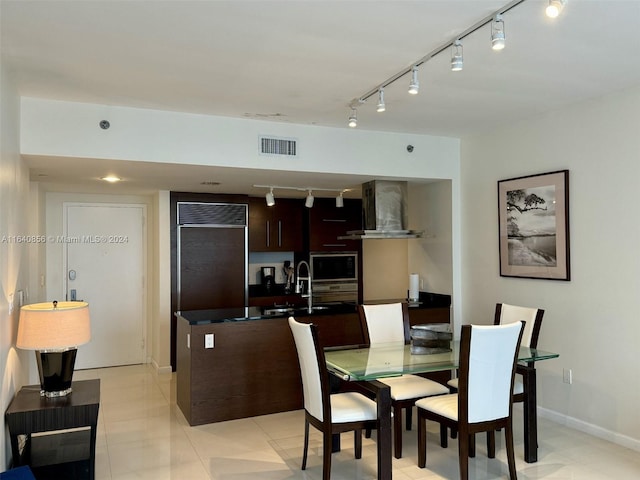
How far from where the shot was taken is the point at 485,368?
2.86 m

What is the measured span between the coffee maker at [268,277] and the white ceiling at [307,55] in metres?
3.13

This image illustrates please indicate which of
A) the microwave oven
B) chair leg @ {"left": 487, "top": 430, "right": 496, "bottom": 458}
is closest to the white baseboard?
chair leg @ {"left": 487, "top": 430, "right": 496, "bottom": 458}

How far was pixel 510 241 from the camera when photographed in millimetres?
4484

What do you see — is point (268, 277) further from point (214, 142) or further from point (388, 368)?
point (388, 368)

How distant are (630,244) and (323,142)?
2566 millimetres

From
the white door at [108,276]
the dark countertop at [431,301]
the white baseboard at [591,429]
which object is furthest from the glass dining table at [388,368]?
the white door at [108,276]

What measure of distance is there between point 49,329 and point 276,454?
5.64 ft

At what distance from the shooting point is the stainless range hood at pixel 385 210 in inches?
201

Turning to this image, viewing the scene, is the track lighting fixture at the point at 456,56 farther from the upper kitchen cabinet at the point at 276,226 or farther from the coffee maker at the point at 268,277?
the coffee maker at the point at 268,277

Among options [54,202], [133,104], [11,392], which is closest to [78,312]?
[11,392]

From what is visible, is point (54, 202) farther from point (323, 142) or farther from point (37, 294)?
point (323, 142)

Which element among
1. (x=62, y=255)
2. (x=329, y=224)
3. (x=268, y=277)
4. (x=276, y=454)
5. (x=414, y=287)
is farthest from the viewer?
(x=268, y=277)

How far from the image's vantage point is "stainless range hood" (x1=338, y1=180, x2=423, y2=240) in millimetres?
5113

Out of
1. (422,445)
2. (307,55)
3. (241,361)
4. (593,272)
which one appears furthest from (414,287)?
(307,55)
